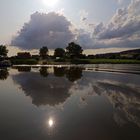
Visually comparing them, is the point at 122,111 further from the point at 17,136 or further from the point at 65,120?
the point at 17,136

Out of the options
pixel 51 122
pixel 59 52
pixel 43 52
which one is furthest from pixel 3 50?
pixel 51 122

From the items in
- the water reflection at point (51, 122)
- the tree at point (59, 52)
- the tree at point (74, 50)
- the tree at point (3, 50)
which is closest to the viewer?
the water reflection at point (51, 122)

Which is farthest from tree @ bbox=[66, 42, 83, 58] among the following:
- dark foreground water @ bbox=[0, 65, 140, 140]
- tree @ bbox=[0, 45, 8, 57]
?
dark foreground water @ bbox=[0, 65, 140, 140]

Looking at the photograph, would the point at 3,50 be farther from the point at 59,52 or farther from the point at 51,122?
the point at 51,122

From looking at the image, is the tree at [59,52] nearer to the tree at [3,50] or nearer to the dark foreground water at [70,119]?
the tree at [3,50]

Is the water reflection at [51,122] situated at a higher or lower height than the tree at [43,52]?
higher

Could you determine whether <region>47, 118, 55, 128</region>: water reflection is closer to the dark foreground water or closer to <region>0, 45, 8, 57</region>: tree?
the dark foreground water

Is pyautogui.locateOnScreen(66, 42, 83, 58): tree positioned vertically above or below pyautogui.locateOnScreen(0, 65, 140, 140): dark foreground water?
below

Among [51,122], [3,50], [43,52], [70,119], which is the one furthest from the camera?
[43,52]

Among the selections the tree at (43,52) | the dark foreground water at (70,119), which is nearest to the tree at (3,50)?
the tree at (43,52)

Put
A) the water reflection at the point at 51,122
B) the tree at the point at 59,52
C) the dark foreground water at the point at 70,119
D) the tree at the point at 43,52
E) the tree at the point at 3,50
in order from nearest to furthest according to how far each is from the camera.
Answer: the dark foreground water at the point at 70,119 → the water reflection at the point at 51,122 → the tree at the point at 3,50 → the tree at the point at 59,52 → the tree at the point at 43,52

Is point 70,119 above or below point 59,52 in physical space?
above

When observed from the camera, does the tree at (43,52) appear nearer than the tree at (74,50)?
No

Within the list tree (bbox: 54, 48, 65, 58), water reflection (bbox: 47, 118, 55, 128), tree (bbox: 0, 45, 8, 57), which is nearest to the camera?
water reflection (bbox: 47, 118, 55, 128)
